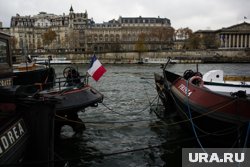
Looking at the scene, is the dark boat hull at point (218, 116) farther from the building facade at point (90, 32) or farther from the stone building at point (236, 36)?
the building facade at point (90, 32)

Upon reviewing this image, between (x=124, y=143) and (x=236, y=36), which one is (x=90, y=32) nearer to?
(x=236, y=36)

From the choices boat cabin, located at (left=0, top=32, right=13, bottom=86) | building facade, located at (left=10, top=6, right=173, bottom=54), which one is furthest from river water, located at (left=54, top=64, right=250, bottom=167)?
building facade, located at (left=10, top=6, right=173, bottom=54)

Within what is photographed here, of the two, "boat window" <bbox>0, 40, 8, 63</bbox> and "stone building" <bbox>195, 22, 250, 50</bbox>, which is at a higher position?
"stone building" <bbox>195, 22, 250, 50</bbox>

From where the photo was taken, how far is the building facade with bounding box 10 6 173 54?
161 m

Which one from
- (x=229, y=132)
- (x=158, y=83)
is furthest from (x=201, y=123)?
(x=158, y=83)

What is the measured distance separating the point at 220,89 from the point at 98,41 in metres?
157

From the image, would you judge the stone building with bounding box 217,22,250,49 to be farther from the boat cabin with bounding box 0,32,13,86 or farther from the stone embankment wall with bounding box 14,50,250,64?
the boat cabin with bounding box 0,32,13,86

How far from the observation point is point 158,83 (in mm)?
21484

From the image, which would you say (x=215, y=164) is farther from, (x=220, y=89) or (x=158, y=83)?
(x=158, y=83)

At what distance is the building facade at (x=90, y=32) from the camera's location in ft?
527

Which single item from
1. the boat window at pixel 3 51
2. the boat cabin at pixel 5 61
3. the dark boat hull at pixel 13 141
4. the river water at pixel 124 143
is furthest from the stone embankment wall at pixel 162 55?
the dark boat hull at pixel 13 141

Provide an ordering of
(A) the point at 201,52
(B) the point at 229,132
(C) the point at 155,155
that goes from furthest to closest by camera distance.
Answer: (A) the point at 201,52
(C) the point at 155,155
(B) the point at 229,132

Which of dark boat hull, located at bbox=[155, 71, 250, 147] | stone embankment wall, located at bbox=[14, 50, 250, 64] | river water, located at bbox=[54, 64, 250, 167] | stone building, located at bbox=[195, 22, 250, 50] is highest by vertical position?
stone building, located at bbox=[195, 22, 250, 50]

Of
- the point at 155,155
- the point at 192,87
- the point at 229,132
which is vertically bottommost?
the point at 155,155
